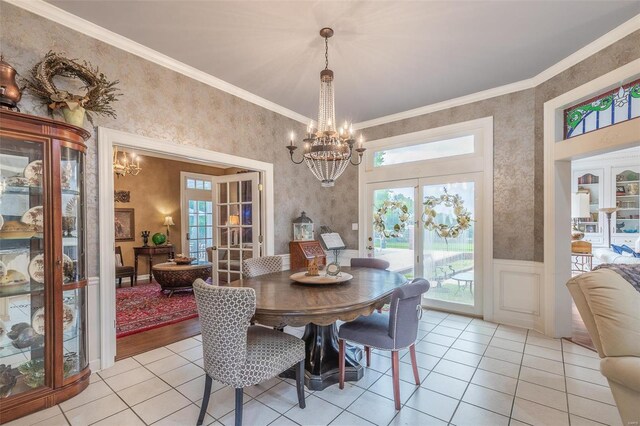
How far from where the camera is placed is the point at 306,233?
4590 millimetres

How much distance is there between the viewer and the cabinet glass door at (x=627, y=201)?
19.2 ft

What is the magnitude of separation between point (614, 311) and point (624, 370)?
291mm

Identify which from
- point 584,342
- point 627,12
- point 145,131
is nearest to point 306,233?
point 145,131

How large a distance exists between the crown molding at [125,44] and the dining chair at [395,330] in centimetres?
303

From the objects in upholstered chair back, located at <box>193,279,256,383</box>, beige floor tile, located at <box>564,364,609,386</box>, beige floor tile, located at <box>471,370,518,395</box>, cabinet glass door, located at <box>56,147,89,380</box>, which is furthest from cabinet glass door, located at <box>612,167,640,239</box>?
cabinet glass door, located at <box>56,147,89,380</box>

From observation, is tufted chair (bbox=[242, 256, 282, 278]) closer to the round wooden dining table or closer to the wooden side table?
the round wooden dining table

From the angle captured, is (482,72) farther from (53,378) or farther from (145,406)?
(53,378)

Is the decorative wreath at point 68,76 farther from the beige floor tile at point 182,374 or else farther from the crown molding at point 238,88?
the beige floor tile at point 182,374

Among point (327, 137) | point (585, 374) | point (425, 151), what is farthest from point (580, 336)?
point (327, 137)

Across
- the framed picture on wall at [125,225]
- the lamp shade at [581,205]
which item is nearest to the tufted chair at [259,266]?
the framed picture on wall at [125,225]

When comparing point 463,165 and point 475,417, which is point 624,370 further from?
point 463,165

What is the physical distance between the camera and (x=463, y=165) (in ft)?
13.0

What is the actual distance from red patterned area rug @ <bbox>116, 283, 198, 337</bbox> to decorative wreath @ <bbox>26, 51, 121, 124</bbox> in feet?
8.13

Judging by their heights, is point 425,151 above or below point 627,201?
above
